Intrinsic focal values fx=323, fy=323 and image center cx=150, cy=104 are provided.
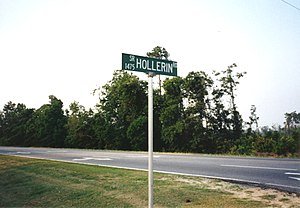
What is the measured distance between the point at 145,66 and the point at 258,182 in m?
5.04

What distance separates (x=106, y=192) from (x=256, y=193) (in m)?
3.11

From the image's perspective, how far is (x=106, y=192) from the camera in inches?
275

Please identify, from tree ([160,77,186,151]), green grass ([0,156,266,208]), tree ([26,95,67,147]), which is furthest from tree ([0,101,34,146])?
green grass ([0,156,266,208])

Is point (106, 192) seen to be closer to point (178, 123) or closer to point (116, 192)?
point (116, 192)

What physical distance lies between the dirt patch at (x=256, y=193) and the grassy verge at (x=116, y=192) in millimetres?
17

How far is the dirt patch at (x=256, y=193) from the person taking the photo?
5582 millimetres

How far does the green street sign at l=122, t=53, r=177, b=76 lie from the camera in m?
4.14

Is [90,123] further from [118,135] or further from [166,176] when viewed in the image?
[166,176]

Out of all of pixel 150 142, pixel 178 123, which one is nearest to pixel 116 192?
pixel 150 142

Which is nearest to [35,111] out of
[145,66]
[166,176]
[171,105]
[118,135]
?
[118,135]

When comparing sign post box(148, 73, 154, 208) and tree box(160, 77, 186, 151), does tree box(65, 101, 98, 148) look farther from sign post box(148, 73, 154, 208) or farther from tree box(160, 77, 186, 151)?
sign post box(148, 73, 154, 208)

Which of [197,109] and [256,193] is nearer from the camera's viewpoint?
[256,193]

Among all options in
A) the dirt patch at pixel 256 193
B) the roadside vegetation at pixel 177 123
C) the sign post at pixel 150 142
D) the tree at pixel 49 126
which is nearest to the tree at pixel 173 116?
the roadside vegetation at pixel 177 123

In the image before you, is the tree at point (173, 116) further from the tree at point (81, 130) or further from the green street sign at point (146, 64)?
the green street sign at point (146, 64)
